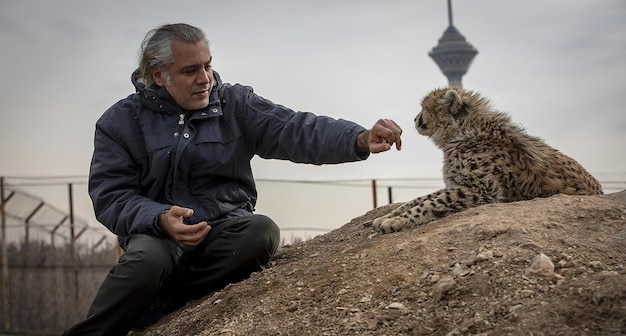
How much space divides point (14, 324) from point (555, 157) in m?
9.25

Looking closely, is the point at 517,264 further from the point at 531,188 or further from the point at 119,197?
the point at 119,197

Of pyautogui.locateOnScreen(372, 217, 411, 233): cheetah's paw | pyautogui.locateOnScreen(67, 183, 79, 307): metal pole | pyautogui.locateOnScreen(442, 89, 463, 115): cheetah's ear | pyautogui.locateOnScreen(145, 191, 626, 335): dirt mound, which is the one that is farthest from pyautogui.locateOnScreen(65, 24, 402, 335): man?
pyautogui.locateOnScreen(67, 183, 79, 307): metal pole

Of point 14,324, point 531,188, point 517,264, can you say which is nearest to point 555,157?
point 531,188

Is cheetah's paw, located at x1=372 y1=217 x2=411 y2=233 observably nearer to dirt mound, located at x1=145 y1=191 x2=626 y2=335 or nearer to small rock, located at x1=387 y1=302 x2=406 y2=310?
dirt mound, located at x1=145 y1=191 x2=626 y2=335

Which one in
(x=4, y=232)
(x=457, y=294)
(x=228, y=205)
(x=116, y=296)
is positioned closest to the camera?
(x=457, y=294)

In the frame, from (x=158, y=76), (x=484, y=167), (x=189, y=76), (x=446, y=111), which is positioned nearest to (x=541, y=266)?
(x=484, y=167)

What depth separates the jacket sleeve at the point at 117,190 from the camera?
3965 millimetres

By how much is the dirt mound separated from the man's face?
867 millimetres

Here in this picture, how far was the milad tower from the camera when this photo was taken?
56000 mm

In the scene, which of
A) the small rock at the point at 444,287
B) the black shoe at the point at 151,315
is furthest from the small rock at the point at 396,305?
the black shoe at the point at 151,315

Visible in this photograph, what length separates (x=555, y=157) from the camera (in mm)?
4570

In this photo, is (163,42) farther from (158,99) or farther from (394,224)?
(394,224)

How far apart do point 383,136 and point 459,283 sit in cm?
93

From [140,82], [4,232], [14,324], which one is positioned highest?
[140,82]
